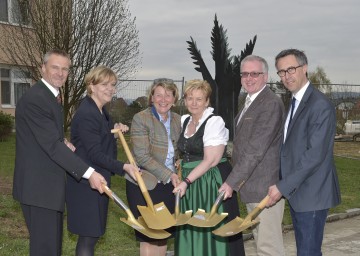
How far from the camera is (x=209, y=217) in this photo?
393 cm

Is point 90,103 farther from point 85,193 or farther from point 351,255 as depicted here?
point 351,255

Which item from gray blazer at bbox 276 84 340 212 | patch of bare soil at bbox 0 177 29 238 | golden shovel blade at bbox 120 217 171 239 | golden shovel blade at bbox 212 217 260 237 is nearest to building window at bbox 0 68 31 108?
patch of bare soil at bbox 0 177 29 238

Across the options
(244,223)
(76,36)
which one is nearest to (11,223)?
(244,223)

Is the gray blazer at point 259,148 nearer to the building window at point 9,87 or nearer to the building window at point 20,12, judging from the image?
the building window at point 20,12

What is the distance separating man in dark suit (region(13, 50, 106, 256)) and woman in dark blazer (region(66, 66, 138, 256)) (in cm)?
24

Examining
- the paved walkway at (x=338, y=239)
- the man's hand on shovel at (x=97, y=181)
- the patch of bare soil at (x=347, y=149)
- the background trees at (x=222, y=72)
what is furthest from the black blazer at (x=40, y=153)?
the patch of bare soil at (x=347, y=149)

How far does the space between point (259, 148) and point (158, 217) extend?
2.97 ft

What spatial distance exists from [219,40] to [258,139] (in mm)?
7190

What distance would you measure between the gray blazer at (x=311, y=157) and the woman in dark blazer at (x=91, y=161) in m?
1.20

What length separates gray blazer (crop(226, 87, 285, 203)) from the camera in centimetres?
389

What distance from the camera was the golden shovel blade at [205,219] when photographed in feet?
12.7

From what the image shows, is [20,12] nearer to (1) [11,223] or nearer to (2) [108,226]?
(1) [11,223]

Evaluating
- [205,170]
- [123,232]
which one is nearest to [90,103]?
[205,170]

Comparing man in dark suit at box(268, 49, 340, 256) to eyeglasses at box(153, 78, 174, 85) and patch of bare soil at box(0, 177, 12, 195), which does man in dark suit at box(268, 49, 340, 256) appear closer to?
eyeglasses at box(153, 78, 174, 85)
